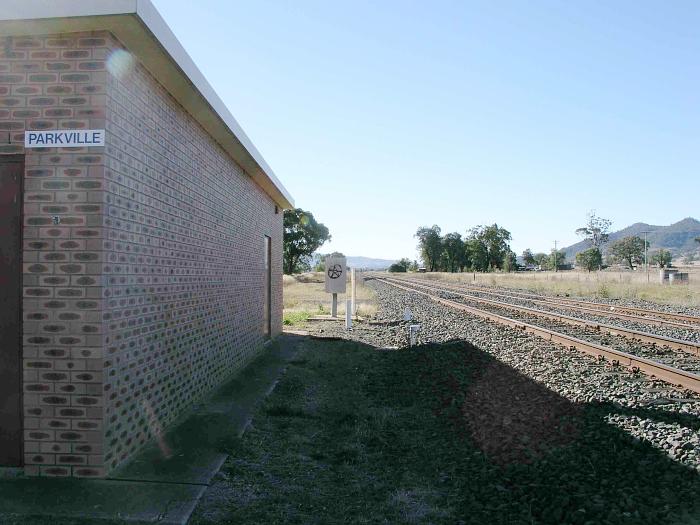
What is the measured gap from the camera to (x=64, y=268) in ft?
14.5

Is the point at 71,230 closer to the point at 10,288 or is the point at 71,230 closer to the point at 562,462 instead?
the point at 10,288

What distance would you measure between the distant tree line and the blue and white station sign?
400ft

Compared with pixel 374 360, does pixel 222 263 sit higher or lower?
higher

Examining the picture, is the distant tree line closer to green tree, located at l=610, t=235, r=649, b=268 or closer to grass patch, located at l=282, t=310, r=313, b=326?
green tree, located at l=610, t=235, r=649, b=268

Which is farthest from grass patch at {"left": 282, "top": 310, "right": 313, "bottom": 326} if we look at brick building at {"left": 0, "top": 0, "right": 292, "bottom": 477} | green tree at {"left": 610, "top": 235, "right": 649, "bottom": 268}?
green tree at {"left": 610, "top": 235, "right": 649, "bottom": 268}

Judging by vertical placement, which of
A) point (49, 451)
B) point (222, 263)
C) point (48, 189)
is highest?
point (48, 189)

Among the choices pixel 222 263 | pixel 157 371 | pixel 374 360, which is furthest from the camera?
pixel 374 360

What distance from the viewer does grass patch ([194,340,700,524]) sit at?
4.18 metres

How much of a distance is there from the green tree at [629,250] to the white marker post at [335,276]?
435 feet

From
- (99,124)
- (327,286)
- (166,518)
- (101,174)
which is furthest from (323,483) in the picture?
(327,286)

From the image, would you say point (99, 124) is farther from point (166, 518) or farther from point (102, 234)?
point (166, 518)

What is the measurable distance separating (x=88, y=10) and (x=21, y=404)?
3.13 meters

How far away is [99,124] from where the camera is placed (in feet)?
14.8

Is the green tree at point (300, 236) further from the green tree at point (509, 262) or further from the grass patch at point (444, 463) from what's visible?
the grass patch at point (444, 463)
